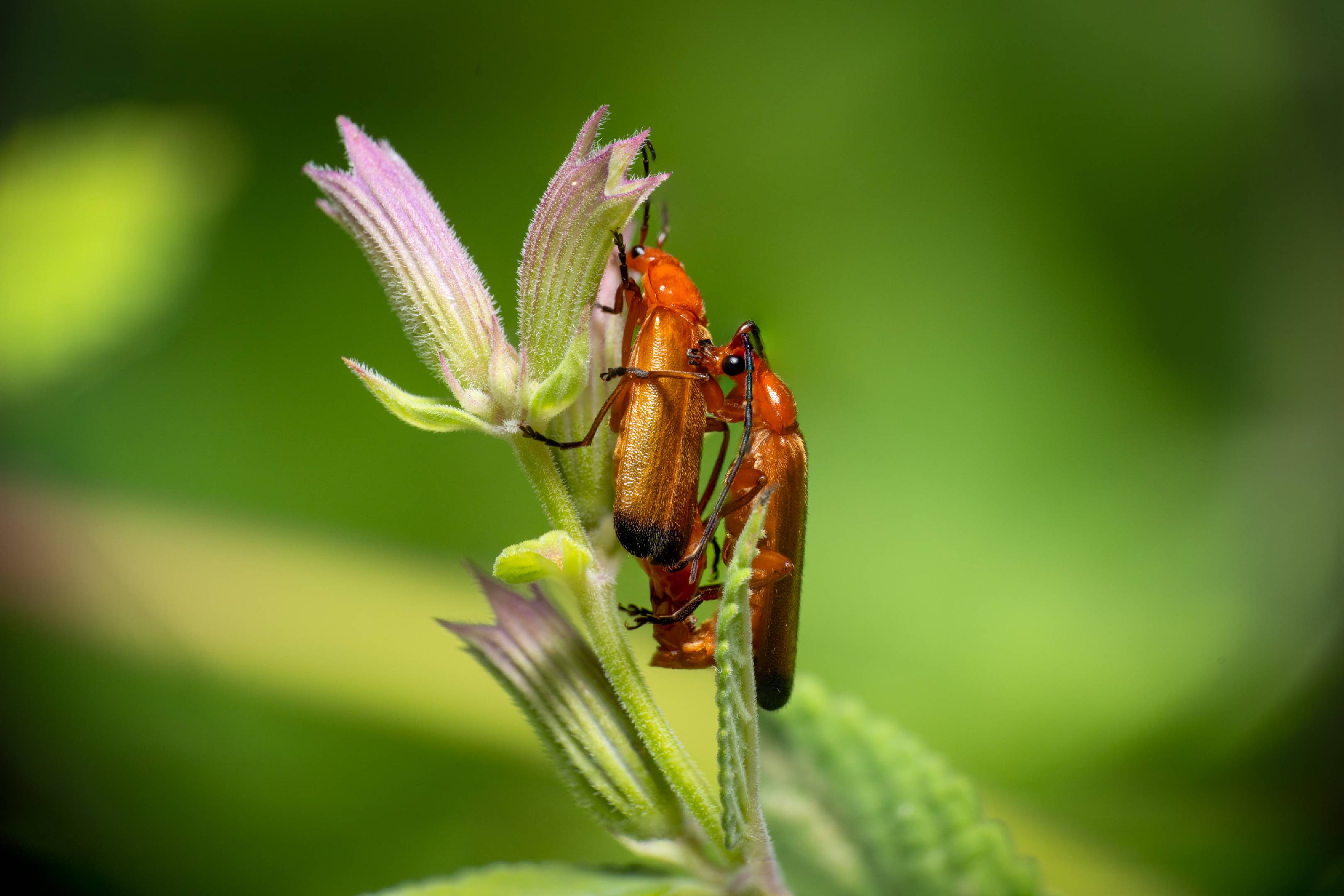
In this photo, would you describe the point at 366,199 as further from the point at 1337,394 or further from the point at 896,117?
the point at 1337,394

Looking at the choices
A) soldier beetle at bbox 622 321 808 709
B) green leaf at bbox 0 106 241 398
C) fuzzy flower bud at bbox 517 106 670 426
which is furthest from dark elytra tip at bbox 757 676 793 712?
green leaf at bbox 0 106 241 398

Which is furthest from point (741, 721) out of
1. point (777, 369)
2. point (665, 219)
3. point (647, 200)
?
point (777, 369)

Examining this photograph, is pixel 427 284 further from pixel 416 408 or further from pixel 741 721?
pixel 741 721

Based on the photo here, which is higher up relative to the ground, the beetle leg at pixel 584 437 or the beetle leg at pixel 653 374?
the beetle leg at pixel 653 374

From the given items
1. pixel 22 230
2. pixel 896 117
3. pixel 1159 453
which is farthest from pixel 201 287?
pixel 1159 453

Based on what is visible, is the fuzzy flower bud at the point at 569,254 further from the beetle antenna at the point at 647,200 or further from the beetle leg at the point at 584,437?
the beetle antenna at the point at 647,200

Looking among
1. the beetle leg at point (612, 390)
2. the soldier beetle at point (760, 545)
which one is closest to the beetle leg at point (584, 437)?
the beetle leg at point (612, 390)
